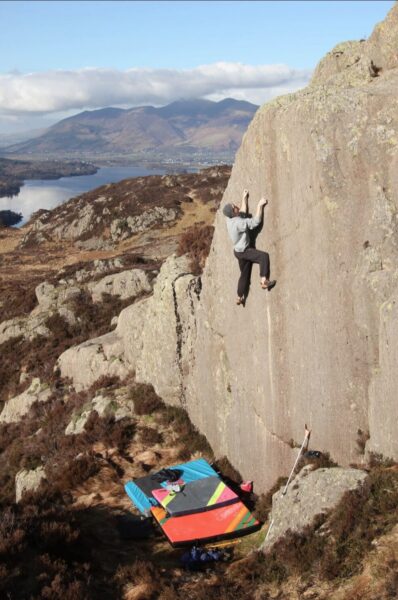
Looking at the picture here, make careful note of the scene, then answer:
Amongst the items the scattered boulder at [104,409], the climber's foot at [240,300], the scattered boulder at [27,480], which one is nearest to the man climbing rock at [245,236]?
the climber's foot at [240,300]

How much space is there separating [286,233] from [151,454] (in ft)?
29.1

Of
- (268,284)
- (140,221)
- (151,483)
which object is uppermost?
(268,284)

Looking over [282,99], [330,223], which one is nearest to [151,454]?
[330,223]

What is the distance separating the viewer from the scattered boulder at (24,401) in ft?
80.7

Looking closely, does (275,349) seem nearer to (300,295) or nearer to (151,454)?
(300,295)

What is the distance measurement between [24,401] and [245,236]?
1629 cm

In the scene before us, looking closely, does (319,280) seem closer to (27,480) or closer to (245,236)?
(245,236)

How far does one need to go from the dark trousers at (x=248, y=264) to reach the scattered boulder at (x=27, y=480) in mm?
8634

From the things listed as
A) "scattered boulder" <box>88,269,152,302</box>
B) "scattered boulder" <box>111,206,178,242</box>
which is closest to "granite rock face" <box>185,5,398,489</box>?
"scattered boulder" <box>88,269,152,302</box>

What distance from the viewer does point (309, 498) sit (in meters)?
10.5

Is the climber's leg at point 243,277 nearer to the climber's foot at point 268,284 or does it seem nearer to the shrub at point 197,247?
the climber's foot at point 268,284

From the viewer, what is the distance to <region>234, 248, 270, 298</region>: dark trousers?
13.0 metres

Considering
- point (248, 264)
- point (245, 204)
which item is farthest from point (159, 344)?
point (245, 204)

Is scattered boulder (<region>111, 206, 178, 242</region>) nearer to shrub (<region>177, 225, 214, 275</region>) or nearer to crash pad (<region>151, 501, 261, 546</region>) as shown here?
shrub (<region>177, 225, 214, 275</region>)
